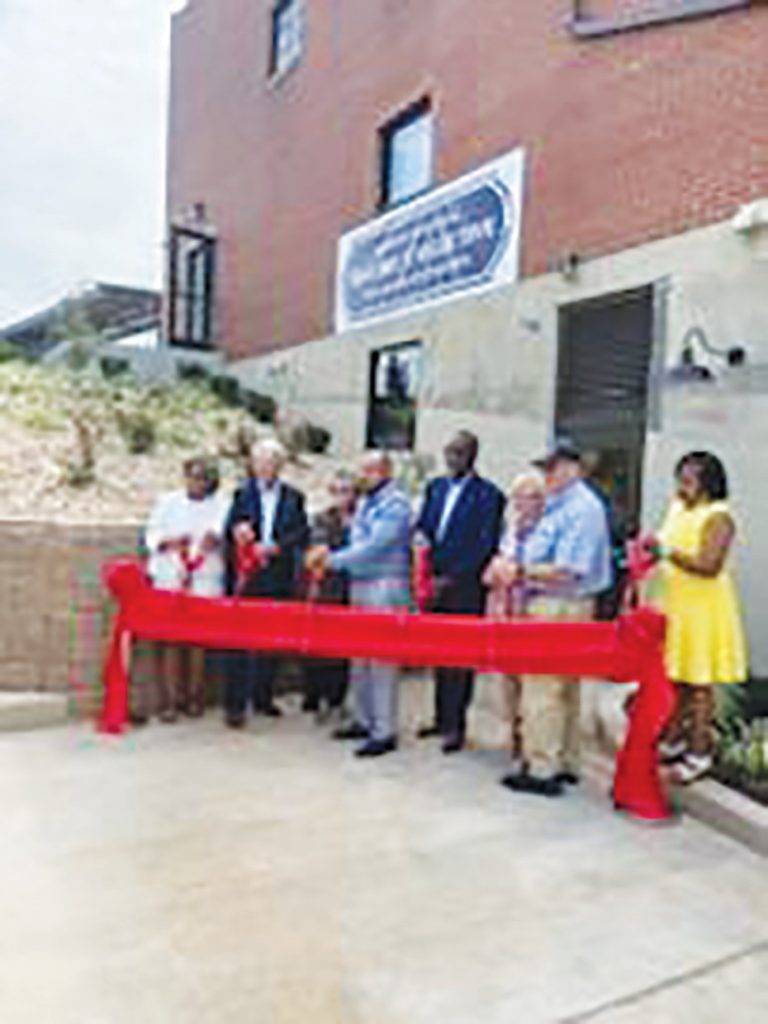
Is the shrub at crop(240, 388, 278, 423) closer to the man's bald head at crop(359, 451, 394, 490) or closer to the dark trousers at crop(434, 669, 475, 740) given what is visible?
the man's bald head at crop(359, 451, 394, 490)

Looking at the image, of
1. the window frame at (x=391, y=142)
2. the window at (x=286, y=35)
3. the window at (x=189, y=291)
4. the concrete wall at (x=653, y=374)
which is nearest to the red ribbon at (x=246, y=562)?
the concrete wall at (x=653, y=374)

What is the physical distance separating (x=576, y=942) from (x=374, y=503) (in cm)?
255

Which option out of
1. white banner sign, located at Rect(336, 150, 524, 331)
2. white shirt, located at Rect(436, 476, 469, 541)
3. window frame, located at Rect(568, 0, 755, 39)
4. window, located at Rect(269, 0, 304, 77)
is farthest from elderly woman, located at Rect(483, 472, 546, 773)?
window, located at Rect(269, 0, 304, 77)

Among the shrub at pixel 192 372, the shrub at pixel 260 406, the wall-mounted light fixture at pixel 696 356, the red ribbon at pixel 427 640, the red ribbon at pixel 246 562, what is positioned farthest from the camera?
the shrub at pixel 192 372

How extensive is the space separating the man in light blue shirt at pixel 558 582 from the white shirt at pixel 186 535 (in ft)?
6.01

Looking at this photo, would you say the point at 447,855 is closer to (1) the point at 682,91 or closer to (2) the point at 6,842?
(2) the point at 6,842

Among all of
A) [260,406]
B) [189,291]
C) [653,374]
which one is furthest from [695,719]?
[189,291]

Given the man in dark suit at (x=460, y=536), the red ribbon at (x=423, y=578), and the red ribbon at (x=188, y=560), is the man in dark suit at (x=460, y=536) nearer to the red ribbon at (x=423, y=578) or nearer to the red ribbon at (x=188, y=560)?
the red ribbon at (x=423, y=578)

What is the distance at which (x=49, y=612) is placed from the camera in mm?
5777

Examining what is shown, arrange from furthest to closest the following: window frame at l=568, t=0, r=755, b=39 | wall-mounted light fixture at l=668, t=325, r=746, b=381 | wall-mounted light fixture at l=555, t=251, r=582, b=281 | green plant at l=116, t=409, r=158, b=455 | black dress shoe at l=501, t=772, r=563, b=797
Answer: green plant at l=116, t=409, r=158, b=455 < wall-mounted light fixture at l=555, t=251, r=582, b=281 < window frame at l=568, t=0, r=755, b=39 < wall-mounted light fixture at l=668, t=325, r=746, b=381 < black dress shoe at l=501, t=772, r=563, b=797

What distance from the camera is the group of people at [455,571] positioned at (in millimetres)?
4637

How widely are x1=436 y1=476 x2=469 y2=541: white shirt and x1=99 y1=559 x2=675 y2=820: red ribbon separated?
0.48 meters

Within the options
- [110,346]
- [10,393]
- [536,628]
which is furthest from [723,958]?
[110,346]

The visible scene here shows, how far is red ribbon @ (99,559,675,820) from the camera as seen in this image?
442 cm
